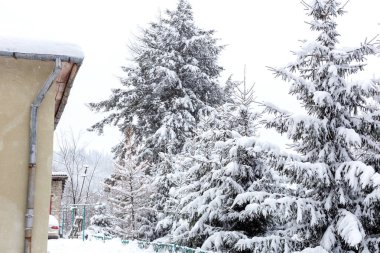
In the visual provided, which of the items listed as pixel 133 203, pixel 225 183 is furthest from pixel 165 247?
pixel 133 203

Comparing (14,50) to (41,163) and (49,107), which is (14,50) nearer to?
(49,107)

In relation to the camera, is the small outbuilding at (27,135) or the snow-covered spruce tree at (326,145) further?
the snow-covered spruce tree at (326,145)

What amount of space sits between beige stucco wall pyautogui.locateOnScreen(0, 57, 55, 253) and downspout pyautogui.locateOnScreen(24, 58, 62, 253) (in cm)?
7

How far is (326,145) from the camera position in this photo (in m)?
9.91

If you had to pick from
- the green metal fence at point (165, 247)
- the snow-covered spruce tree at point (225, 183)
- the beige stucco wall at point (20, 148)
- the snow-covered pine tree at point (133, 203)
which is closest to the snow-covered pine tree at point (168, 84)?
the snow-covered pine tree at point (133, 203)

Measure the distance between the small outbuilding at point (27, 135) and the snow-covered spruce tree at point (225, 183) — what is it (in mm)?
7114

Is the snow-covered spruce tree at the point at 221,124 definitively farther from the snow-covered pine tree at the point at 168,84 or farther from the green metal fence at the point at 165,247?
the snow-covered pine tree at the point at 168,84

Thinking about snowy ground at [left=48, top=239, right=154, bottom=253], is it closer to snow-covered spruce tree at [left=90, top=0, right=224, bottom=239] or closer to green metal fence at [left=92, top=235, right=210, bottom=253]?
green metal fence at [left=92, top=235, right=210, bottom=253]

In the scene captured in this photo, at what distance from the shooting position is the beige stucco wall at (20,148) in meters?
5.48

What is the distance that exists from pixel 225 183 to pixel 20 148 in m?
8.36

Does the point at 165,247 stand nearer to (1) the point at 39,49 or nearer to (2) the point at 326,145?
(2) the point at 326,145

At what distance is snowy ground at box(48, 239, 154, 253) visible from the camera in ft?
50.3

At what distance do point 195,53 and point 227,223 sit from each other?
16581 millimetres

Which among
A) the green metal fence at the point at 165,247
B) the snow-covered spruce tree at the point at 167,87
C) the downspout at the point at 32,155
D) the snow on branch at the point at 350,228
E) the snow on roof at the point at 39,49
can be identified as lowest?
the green metal fence at the point at 165,247
